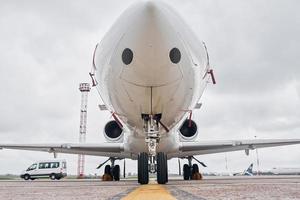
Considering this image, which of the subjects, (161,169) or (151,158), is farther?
(161,169)

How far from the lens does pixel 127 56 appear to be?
6355mm

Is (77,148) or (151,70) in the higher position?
(151,70)

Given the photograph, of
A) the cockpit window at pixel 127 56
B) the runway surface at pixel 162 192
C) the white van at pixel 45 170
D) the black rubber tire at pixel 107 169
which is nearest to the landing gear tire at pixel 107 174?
the black rubber tire at pixel 107 169

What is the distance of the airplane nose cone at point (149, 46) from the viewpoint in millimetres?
5832

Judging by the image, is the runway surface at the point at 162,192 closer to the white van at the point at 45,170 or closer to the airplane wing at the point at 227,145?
the airplane wing at the point at 227,145

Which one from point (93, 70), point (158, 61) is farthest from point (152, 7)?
point (93, 70)

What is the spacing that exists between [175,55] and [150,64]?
1.67 ft

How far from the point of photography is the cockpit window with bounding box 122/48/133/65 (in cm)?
627

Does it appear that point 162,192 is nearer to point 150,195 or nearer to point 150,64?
point 150,195

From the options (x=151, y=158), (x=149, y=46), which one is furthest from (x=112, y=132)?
(x=149, y=46)

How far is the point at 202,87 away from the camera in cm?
824

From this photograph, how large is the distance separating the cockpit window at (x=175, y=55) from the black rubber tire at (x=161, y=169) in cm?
371

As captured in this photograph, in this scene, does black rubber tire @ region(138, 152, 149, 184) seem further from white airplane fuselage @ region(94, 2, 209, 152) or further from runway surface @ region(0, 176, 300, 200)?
white airplane fuselage @ region(94, 2, 209, 152)

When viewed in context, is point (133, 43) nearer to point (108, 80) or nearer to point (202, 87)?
point (108, 80)
